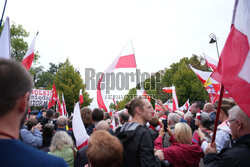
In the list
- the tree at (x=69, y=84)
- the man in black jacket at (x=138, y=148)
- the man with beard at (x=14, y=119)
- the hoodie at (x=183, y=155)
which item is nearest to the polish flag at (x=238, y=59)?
the man in black jacket at (x=138, y=148)

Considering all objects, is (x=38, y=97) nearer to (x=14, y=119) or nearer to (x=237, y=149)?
(x=14, y=119)

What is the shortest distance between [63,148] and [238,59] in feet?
9.55

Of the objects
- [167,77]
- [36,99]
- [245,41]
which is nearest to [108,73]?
[245,41]

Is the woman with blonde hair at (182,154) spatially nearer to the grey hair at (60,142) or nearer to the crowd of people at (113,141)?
the crowd of people at (113,141)

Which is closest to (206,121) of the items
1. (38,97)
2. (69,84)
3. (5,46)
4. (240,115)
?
(240,115)

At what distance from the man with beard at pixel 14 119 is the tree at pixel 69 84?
Result: 35236 mm

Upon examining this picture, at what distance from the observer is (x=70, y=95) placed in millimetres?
36469

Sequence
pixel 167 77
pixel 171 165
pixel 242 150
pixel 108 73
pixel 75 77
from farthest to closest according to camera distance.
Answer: pixel 167 77
pixel 75 77
pixel 108 73
pixel 171 165
pixel 242 150

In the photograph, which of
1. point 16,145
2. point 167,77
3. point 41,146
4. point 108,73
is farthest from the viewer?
point 167,77

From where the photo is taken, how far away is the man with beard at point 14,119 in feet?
3.50

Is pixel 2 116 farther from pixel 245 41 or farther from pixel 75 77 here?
pixel 75 77

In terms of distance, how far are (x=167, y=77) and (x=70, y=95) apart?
21584 millimetres

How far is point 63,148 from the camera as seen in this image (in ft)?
11.0

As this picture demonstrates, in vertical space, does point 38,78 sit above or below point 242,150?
above
